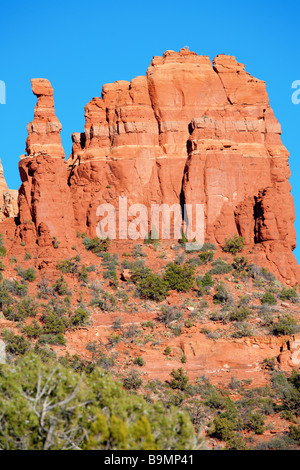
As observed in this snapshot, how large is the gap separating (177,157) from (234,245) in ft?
29.5

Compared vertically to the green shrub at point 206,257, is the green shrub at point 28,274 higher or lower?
lower

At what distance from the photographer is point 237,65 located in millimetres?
64188

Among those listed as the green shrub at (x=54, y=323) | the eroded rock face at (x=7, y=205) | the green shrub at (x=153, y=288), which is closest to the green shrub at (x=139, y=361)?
the green shrub at (x=54, y=323)

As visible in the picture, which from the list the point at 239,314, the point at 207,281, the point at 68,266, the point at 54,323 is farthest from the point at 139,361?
the point at 68,266

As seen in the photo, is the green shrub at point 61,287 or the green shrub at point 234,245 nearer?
the green shrub at point 61,287

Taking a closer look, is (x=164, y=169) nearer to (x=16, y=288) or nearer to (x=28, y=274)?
(x=28, y=274)

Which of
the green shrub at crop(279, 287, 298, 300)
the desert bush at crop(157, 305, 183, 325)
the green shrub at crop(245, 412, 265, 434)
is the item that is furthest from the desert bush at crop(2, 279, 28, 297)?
the green shrub at crop(245, 412, 265, 434)

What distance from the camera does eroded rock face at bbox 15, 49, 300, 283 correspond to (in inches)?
2259

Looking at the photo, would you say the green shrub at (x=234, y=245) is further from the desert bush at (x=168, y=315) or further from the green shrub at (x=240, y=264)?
the desert bush at (x=168, y=315)

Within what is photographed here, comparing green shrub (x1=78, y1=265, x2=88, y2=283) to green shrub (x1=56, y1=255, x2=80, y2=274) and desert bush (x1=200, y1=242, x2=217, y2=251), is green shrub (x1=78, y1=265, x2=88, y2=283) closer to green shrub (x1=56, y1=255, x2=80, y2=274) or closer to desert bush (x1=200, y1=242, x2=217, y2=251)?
green shrub (x1=56, y1=255, x2=80, y2=274)

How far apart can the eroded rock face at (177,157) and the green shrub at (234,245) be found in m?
0.65

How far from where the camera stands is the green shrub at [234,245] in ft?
188

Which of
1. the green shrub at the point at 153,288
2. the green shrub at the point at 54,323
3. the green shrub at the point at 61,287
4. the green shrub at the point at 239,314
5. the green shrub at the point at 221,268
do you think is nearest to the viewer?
the green shrub at the point at 54,323

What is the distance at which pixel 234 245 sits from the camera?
57.2 m
